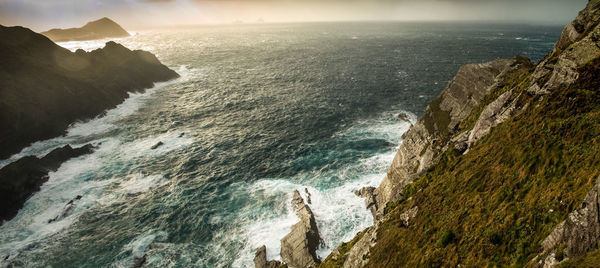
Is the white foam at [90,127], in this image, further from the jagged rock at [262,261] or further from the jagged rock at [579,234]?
the jagged rock at [579,234]

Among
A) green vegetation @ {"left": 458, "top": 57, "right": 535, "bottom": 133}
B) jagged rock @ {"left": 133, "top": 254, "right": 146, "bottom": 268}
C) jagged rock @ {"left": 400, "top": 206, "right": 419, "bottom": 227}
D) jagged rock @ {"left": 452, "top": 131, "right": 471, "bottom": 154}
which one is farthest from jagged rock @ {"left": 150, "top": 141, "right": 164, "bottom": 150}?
green vegetation @ {"left": 458, "top": 57, "right": 535, "bottom": 133}

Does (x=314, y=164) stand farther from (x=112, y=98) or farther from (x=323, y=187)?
(x=112, y=98)

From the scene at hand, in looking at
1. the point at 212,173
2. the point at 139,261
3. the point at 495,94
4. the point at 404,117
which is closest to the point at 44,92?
the point at 212,173

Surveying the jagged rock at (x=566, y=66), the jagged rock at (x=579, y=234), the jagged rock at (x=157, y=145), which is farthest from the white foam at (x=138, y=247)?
the jagged rock at (x=566, y=66)

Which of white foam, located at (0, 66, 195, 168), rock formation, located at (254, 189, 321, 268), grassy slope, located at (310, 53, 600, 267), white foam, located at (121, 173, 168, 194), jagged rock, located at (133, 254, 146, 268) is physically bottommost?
jagged rock, located at (133, 254, 146, 268)

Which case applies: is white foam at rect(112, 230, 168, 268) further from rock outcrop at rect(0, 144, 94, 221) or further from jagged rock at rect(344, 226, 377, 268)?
jagged rock at rect(344, 226, 377, 268)

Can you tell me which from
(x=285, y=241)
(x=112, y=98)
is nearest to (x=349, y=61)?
(x=112, y=98)
